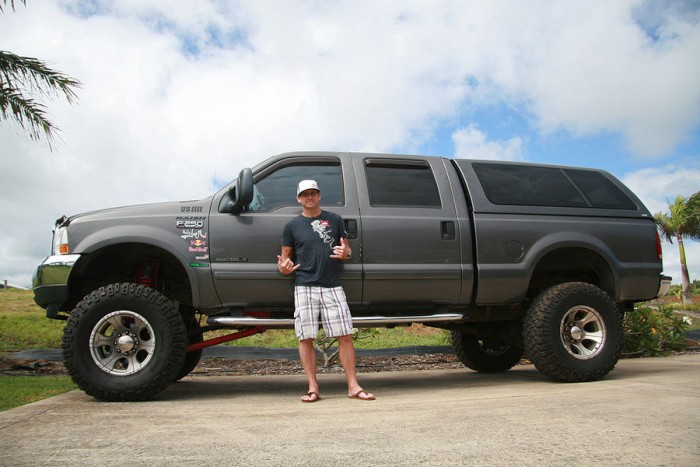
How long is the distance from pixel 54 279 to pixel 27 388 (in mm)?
1137

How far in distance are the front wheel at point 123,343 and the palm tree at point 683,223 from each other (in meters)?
25.8

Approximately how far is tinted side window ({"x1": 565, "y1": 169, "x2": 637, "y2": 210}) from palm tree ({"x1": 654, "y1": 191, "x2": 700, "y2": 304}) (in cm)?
2256

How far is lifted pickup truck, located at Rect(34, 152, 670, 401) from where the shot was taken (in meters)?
4.50

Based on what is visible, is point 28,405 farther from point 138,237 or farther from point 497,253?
point 497,253

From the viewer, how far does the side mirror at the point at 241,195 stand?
450 centimetres

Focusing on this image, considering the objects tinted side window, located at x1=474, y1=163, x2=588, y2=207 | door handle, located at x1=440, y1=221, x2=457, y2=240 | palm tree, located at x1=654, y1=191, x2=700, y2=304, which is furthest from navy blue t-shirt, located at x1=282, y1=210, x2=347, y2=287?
palm tree, located at x1=654, y1=191, x2=700, y2=304

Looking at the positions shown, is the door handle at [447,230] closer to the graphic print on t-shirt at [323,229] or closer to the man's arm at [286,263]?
the graphic print on t-shirt at [323,229]

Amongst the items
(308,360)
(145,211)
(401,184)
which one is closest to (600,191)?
(401,184)

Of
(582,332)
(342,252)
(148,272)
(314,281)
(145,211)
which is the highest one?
(145,211)

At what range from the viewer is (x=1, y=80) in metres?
8.37

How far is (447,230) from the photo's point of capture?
16.3 ft

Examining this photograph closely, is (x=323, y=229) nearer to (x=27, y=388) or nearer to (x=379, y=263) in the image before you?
(x=379, y=263)

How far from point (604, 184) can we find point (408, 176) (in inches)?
83.2

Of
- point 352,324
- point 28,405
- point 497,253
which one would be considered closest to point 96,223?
point 28,405
